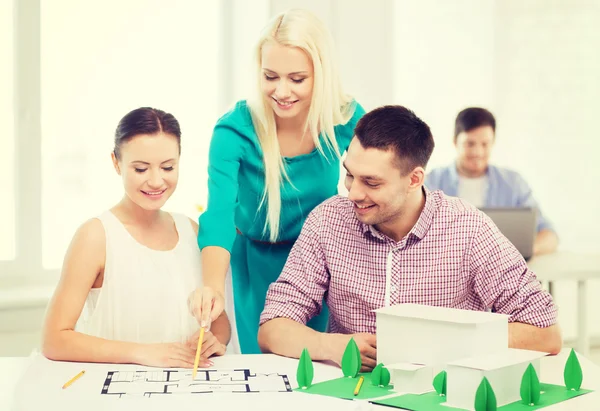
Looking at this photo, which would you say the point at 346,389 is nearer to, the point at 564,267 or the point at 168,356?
the point at 168,356

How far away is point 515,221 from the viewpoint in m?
3.11

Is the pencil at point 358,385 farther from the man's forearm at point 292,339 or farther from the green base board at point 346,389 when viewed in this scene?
the man's forearm at point 292,339

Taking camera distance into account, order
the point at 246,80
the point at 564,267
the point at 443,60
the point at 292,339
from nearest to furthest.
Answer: the point at 292,339, the point at 246,80, the point at 564,267, the point at 443,60

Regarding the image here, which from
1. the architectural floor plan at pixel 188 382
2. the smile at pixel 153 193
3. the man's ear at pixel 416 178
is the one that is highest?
the man's ear at pixel 416 178

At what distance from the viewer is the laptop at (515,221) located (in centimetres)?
309

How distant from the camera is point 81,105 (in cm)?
354

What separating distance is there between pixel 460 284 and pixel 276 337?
0.44 m

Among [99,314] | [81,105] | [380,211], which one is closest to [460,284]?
[380,211]

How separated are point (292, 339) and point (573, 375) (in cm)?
57

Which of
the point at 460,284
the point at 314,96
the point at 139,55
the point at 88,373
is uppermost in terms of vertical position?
the point at 139,55

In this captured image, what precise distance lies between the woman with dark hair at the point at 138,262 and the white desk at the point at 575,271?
1.67 metres

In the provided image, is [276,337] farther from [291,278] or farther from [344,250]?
[344,250]

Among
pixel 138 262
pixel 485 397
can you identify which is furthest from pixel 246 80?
pixel 485 397

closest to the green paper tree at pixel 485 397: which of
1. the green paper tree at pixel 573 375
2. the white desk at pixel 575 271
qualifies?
the green paper tree at pixel 573 375
